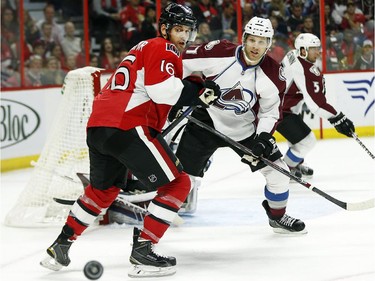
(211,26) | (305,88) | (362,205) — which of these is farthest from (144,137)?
(211,26)

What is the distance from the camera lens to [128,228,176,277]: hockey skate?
3.79 meters

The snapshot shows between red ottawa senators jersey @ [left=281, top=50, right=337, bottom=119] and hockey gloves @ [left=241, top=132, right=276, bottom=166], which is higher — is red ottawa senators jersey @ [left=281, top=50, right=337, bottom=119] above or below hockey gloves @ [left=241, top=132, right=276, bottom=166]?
below

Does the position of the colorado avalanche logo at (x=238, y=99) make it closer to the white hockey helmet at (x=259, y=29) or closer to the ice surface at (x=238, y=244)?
the white hockey helmet at (x=259, y=29)

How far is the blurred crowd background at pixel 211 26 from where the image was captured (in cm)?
878

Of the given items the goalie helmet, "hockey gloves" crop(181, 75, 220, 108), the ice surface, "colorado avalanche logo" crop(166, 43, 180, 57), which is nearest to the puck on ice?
the ice surface

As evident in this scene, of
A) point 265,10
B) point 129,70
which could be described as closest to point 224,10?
point 265,10

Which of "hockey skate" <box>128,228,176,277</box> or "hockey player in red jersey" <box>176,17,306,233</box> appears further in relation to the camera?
"hockey player in red jersey" <box>176,17,306,233</box>

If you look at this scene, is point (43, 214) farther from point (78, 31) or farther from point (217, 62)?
point (78, 31)

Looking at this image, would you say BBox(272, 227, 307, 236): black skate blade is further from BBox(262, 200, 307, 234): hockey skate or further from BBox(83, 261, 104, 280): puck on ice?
BBox(83, 261, 104, 280): puck on ice

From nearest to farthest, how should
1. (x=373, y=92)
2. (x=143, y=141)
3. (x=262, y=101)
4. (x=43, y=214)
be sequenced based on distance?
(x=143, y=141) → (x=262, y=101) → (x=43, y=214) → (x=373, y=92)

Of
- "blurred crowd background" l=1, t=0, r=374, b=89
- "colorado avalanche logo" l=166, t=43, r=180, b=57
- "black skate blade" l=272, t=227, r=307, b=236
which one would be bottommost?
"blurred crowd background" l=1, t=0, r=374, b=89

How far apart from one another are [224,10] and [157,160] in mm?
5615

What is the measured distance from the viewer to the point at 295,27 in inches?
361

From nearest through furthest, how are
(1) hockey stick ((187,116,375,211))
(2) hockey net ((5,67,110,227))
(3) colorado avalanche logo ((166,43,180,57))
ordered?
(3) colorado avalanche logo ((166,43,180,57)) < (1) hockey stick ((187,116,375,211)) < (2) hockey net ((5,67,110,227))
